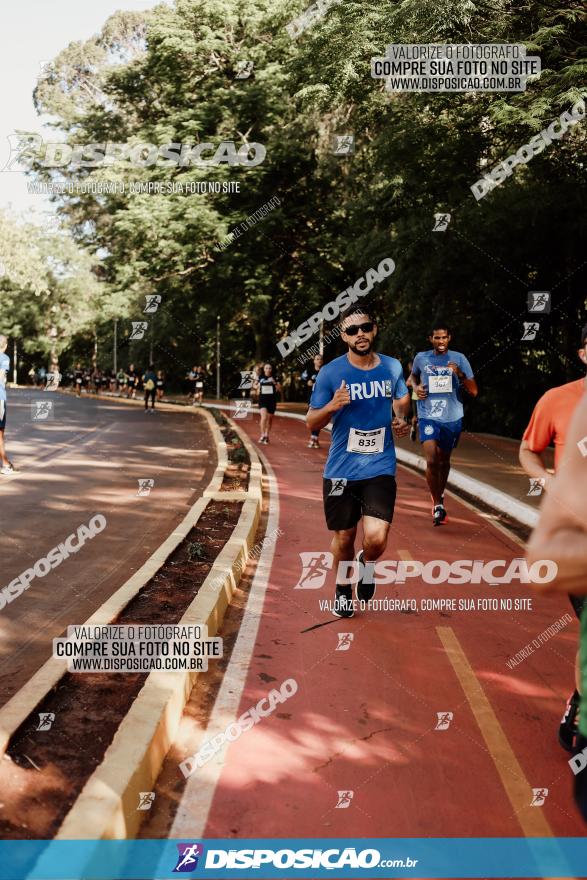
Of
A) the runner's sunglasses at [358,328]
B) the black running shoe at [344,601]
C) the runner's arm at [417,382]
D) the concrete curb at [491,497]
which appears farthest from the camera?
the concrete curb at [491,497]

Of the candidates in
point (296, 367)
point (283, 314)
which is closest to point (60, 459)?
point (283, 314)

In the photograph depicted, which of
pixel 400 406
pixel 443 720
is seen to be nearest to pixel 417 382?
pixel 400 406

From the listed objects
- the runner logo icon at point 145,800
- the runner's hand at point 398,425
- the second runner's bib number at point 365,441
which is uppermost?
the runner's hand at point 398,425

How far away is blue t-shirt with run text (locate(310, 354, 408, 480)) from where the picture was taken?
635 cm

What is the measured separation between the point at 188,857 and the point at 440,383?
23.1ft

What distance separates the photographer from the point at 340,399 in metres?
6.04

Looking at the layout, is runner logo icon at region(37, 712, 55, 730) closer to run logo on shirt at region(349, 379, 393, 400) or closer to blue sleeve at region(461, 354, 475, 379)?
run logo on shirt at region(349, 379, 393, 400)

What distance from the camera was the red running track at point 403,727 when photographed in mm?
3871

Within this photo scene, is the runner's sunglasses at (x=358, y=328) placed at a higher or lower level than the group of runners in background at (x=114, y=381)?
higher

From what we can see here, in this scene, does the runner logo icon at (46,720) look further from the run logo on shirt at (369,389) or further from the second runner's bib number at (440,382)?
the second runner's bib number at (440,382)

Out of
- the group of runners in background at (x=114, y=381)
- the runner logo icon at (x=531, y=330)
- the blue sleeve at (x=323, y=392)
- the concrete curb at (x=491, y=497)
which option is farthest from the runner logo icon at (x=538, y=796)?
the group of runners in background at (x=114, y=381)

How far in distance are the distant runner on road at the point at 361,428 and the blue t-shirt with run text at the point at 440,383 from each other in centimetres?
333

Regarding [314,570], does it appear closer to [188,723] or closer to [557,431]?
[188,723]

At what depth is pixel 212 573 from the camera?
741 cm
